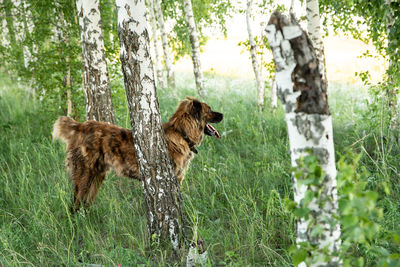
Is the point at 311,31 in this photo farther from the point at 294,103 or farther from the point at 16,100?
the point at 16,100

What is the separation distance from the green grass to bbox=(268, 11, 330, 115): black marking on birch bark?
0.92ft

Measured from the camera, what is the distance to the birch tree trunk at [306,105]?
5.10 feet

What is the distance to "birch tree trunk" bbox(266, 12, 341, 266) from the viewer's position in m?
1.55

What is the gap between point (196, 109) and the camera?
4508 millimetres

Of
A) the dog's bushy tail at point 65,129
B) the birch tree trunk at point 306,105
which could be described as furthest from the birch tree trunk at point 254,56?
the birch tree trunk at point 306,105

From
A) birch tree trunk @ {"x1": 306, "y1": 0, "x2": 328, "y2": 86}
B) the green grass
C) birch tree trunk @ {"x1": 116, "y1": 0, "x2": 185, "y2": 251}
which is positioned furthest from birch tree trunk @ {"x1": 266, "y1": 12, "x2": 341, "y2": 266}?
birch tree trunk @ {"x1": 306, "y1": 0, "x2": 328, "y2": 86}

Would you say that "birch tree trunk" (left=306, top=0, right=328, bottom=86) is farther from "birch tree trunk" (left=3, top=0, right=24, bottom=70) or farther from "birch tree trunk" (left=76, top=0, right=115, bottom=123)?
"birch tree trunk" (left=3, top=0, right=24, bottom=70)

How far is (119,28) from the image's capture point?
299cm

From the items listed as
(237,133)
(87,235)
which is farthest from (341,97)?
(87,235)

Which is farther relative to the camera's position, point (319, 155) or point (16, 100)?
point (16, 100)

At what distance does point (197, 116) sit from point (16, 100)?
672 centimetres

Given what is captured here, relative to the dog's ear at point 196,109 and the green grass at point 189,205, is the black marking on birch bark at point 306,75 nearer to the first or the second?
the green grass at point 189,205

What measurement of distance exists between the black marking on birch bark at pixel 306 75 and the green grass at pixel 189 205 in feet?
0.92

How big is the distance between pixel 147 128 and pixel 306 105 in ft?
6.03
